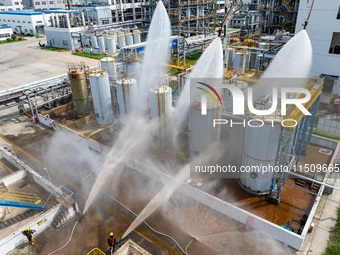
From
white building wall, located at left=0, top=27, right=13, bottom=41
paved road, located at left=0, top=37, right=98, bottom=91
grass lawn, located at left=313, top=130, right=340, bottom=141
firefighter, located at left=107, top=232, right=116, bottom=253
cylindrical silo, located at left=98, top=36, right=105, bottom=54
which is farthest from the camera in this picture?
white building wall, located at left=0, top=27, right=13, bottom=41

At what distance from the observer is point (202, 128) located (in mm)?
17250

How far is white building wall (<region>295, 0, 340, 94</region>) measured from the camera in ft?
92.8

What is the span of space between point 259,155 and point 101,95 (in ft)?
51.0

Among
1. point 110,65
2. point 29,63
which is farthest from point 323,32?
point 29,63

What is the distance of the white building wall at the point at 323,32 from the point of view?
28.3m

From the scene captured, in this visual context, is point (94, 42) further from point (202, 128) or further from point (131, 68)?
point (202, 128)

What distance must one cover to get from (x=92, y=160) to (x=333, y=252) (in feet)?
52.9

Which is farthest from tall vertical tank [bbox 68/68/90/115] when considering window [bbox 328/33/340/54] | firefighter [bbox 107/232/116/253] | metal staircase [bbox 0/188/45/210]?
window [bbox 328/33/340/54]

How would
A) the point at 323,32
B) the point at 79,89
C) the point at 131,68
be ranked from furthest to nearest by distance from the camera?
1. the point at 323,32
2. the point at 131,68
3. the point at 79,89

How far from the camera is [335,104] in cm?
2691

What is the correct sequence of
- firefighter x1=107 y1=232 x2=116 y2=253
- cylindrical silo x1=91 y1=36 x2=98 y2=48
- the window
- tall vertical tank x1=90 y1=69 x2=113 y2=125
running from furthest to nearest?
cylindrical silo x1=91 y1=36 x2=98 y2=48, the window, tall vertical tank x1=90 y1=69 x2=113 y2=125, firefighter x1=107 y1=232 x2=116 y2=253

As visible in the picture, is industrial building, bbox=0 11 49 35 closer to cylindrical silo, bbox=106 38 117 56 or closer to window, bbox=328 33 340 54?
cylindrical silo, bbox=106 38 117 56

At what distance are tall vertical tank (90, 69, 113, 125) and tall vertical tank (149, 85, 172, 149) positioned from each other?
656 cm

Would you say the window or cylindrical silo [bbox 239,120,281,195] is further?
the window
